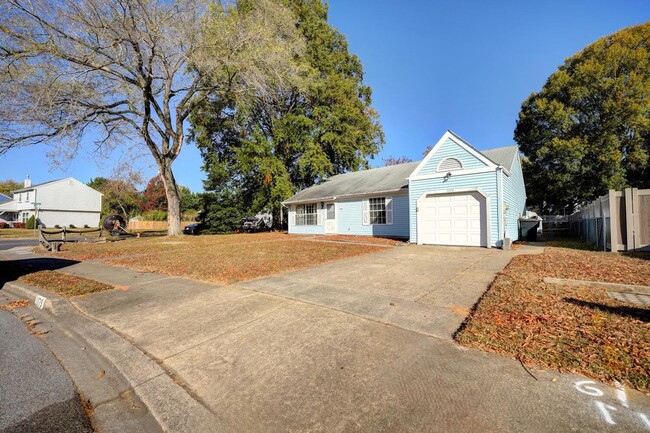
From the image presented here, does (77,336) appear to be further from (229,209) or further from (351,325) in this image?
(229,209)

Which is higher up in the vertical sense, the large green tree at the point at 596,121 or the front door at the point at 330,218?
the large green tree at the point at 596,121

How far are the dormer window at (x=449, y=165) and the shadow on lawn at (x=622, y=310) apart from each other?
899 cm

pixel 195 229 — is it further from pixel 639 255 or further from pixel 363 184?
pixel 639 255

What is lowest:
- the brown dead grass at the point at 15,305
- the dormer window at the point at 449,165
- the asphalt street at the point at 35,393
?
the asphalt street at the point at 35,393

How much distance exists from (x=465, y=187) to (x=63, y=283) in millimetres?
13751

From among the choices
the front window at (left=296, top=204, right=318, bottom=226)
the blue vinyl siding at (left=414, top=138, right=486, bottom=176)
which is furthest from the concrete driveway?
the front window at (left=296, top=204, right=318, bottom=226)

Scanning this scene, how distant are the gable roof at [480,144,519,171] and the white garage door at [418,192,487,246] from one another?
9.25ft

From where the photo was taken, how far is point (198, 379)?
2.81 meters

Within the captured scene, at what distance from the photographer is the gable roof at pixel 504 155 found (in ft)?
45.5

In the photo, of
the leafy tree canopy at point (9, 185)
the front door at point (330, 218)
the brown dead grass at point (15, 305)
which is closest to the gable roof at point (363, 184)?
the front door at point (330, 218)

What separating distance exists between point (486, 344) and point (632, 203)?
10.3m

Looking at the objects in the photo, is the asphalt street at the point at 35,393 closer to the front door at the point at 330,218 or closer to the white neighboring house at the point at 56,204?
the front door at the point at 330,218

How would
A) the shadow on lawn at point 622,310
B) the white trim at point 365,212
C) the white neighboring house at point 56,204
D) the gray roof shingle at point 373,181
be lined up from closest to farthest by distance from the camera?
the shadow on lawn at point 622,310, the gray roof shingle at point 373,181, the white trim at point 365,212, the white neighboring house at point 56,204

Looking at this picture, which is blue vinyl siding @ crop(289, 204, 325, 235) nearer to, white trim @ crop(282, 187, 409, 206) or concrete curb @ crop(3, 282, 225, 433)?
white trim @ crop(282, 187, 409, 206)
